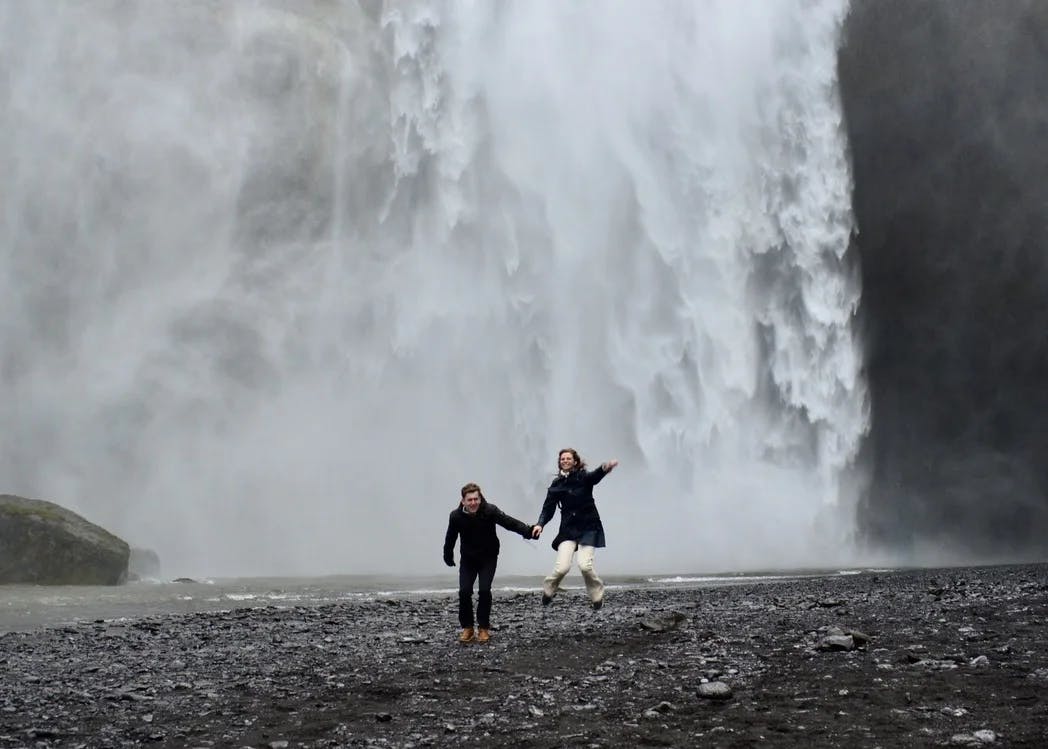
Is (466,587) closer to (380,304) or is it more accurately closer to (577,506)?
(577,506)

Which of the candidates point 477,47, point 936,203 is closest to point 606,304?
point 477,47

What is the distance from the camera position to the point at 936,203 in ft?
129

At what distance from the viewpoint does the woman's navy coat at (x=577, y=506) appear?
1215cm

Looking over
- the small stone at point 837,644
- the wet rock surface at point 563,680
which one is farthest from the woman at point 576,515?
the small stone at point 837,644

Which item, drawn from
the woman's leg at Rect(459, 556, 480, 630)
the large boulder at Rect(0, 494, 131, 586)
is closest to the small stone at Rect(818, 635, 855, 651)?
the woman's leg at Rect(459, 556, 480, 630)

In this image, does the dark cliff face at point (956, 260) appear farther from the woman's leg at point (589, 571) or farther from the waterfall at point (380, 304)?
the woman's leg at point (589, 571)

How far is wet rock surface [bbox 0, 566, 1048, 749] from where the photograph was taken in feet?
22.8

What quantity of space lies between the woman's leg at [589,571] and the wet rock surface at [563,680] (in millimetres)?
240

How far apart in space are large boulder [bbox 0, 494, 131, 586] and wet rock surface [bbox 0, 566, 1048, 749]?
10979 millimetres

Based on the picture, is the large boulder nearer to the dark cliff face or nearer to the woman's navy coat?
the woman's navy coat

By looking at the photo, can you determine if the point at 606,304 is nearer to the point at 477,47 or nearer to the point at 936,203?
the point at 477,47

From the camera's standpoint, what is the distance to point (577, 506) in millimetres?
12242

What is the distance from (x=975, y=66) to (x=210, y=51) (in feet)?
84.2

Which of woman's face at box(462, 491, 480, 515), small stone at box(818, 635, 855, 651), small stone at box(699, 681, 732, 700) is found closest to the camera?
small stone at box(699, 681, 732, 700)
